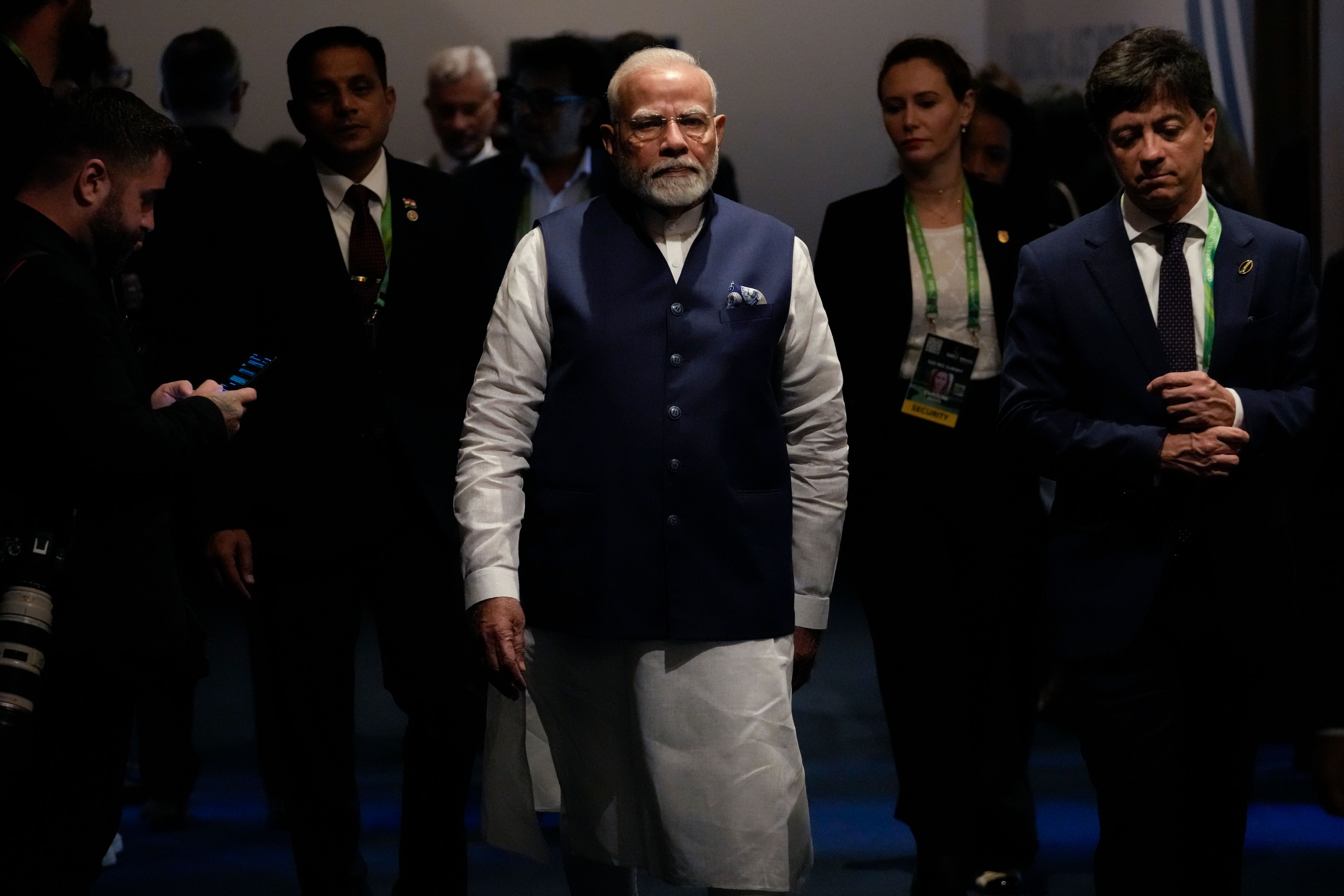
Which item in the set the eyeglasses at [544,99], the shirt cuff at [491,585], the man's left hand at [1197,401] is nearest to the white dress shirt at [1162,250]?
the man's left hand at [1197,401]

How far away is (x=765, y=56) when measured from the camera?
649cm

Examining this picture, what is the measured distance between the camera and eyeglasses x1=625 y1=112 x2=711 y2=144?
3.06m

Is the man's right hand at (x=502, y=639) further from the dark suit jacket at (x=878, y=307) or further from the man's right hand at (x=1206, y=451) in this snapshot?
the dark suit jacket at (x=878, y=307)

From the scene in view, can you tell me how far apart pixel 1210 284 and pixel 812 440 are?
30.1 inches

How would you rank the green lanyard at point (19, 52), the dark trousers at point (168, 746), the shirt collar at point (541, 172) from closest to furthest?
the green lanyard at point (19, 52) < the dark trousers at point (168, 746) < the shirt collar at point (541, 172)

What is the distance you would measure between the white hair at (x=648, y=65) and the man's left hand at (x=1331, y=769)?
1563 millimetres

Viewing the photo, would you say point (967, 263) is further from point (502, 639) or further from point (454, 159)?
point (454, 159)

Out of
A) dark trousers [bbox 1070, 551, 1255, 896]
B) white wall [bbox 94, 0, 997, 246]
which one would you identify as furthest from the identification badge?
white wall [bbox 94, 0, 997, 246]

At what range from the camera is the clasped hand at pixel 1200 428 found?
2.99m

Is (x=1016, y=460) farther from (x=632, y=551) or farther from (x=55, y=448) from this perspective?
(x=55, y=448)

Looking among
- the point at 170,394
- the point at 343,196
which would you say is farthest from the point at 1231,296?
the point at 170,394

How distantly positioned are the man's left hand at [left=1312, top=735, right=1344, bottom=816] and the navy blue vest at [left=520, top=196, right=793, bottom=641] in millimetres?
1131

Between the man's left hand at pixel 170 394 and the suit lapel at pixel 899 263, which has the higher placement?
the suit lapel at pixel 899 263

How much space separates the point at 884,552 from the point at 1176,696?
976mm
